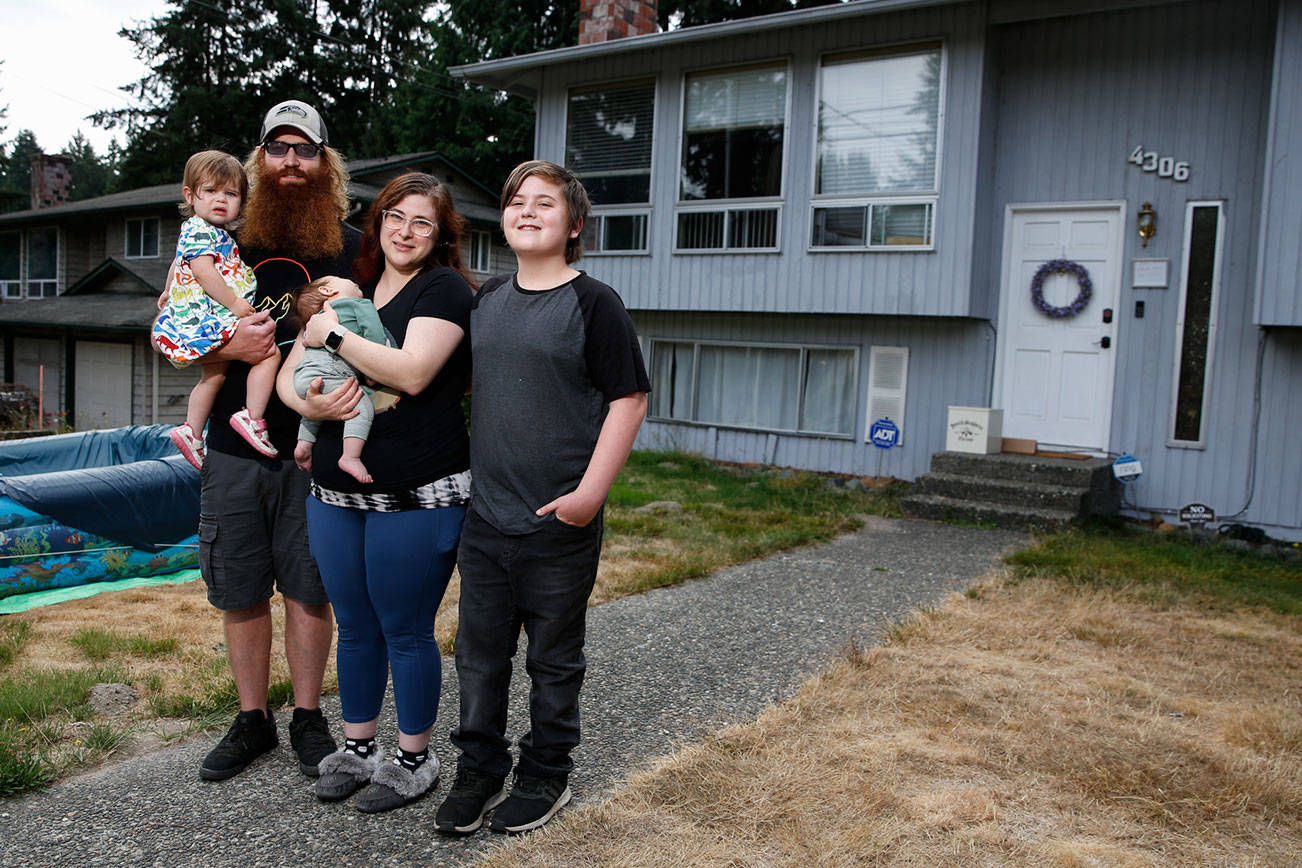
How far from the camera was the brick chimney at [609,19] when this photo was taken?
39.3 feet

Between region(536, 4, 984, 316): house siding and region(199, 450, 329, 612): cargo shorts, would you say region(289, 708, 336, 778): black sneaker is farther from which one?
region(536, 4, 984, 316): house siding

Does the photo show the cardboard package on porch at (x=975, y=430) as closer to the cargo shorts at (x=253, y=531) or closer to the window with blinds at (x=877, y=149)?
the window with blinds at (x=877, y=149)

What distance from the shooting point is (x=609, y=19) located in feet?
39.3

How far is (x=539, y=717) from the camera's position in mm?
2840

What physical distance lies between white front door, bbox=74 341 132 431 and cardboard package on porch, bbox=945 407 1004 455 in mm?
15487

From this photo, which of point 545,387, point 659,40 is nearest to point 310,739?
point 545,387

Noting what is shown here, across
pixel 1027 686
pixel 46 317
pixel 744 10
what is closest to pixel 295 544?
pixel 1027 686

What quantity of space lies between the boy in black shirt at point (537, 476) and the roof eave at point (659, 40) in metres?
7.45

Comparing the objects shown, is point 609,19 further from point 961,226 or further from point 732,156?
point 961,226

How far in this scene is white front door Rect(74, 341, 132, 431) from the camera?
18.8 meters

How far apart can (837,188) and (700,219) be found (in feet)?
5.37

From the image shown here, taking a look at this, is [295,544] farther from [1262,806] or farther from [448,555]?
[1262,806]

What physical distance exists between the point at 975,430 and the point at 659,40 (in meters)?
5.20

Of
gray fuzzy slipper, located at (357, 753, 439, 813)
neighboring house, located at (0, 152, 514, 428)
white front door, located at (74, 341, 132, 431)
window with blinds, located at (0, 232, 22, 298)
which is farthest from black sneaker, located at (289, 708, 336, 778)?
window with blinds, located at (0, 232, 22, 298)
